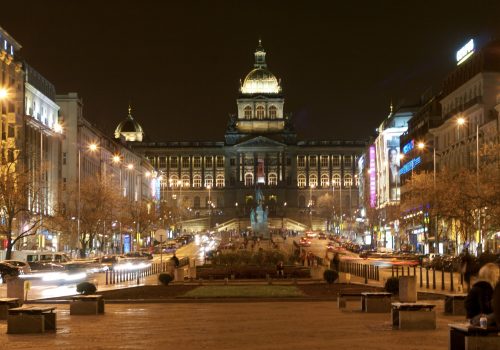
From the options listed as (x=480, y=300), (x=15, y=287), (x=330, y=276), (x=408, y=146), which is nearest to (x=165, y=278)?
(x=330, y=276)

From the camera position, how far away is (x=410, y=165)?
145m

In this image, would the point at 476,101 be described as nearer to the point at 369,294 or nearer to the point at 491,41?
the point at 491,41

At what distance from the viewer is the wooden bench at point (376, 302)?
32.8 meters

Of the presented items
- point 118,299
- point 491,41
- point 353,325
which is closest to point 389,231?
point 491,41

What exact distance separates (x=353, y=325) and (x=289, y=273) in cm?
3142

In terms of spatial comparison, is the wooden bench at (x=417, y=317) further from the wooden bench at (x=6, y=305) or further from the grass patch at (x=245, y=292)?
the grass patch at (x=245, y=292)

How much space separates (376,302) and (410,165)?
113938mm

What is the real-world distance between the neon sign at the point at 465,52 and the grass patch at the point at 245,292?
252ft

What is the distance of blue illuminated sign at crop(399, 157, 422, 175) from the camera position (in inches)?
5370

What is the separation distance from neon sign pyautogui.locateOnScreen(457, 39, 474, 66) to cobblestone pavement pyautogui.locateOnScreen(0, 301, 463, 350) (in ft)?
291

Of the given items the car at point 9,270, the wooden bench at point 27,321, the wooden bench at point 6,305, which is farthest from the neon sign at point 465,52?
Answer: the wooden bench at point 27,321

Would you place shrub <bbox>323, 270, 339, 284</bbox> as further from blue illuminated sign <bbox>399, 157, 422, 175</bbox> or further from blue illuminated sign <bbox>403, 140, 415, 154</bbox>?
blue illuminated sign <bbox>403, 140, 415, 154</bbox>

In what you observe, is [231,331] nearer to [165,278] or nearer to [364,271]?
[165,278]

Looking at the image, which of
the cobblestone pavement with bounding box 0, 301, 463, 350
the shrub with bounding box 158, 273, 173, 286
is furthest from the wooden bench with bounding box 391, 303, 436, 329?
the shrub with bounding box 158, 273, 173, 286
